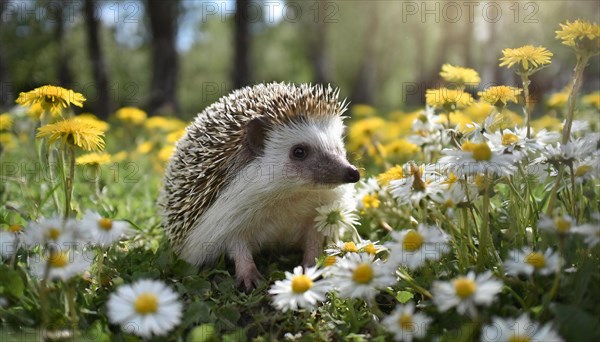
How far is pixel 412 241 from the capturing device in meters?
2.85

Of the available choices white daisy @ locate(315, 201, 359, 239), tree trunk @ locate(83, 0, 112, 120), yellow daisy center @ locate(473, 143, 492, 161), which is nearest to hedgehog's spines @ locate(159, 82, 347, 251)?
white daisy @ locate(315, 201, 359, 239)

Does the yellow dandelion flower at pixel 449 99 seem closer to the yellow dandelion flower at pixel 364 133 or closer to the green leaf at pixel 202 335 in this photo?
the yellow dandelion flower at pixel 364 133

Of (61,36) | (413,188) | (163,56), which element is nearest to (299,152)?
(413,188)

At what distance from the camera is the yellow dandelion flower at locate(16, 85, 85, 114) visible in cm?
352

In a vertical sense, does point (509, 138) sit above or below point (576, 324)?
above

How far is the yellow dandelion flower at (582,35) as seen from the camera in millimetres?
3021

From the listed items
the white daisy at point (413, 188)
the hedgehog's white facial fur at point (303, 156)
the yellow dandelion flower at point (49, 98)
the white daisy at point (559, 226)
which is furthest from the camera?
the hedgehog's white facial fur at point (303, 156)

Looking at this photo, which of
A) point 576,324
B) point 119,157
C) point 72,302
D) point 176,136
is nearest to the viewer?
point 576,324

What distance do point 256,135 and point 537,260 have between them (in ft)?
6.80

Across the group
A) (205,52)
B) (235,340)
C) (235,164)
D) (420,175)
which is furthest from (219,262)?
(205,52)

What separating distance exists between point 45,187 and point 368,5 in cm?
2137

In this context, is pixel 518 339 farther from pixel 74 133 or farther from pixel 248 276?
pixel 74 133

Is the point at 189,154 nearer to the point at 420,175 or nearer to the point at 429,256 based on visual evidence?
the point at 420,175

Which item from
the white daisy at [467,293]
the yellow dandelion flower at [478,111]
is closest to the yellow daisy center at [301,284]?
the white daisy at [467,293]
